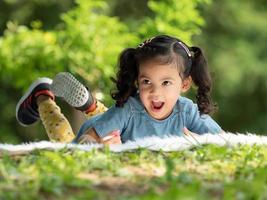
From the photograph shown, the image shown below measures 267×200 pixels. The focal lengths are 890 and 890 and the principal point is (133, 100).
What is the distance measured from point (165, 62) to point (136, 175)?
1904mm

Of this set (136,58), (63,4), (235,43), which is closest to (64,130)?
(136,58)

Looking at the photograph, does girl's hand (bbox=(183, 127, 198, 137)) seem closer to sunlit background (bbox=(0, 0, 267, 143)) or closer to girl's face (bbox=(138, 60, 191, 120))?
girl's face (bbox=(138, 60, 191, 120))

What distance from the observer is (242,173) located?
2.83 m

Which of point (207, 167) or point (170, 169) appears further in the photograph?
A: point (207, 167)

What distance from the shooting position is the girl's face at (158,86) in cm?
454

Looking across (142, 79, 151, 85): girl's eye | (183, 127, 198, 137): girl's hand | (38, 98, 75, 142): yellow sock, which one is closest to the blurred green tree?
(38, 98, 75, 142): yellow sock

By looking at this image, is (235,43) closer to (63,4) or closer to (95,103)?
(63,4)

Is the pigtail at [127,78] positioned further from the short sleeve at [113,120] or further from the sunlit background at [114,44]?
the sunlit background at [114,44]

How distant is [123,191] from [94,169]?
340 millimetres

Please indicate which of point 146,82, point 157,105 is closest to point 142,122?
point 157,105

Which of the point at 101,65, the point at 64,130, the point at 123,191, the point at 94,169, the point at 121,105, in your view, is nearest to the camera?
the point at 123,191

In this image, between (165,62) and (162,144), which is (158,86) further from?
(162,144)

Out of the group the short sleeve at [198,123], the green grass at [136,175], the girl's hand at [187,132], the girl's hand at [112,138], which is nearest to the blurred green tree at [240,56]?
the short sleeve at [198,123]

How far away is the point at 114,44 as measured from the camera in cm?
789
